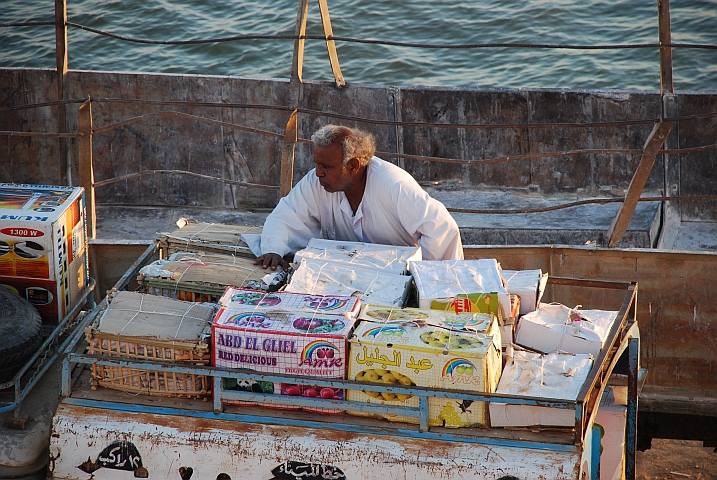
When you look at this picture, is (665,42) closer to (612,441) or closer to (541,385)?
(612,441)

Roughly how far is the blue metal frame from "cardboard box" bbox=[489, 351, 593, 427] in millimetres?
1768

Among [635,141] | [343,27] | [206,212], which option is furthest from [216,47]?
[635,141]

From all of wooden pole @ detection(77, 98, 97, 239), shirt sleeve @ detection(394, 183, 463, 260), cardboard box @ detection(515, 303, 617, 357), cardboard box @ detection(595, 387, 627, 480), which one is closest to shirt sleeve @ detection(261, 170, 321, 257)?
shirt sleeve @ detection(394, 183, 463, 260)

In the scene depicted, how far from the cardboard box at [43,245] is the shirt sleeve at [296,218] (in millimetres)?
947

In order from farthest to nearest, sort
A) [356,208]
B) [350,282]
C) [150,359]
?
[356,208]
[350,282]
[150,359]

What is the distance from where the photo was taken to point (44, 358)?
3.63m

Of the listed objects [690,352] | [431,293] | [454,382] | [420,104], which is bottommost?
[690,352]

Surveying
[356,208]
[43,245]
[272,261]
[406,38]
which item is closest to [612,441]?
[356,208]

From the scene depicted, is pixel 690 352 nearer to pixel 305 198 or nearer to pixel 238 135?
pixel 305 198

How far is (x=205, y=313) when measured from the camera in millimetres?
3395

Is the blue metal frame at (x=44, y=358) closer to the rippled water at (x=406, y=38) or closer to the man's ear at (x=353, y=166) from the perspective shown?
the man's ear at (x=353, y=166)

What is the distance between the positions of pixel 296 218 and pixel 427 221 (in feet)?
2.36

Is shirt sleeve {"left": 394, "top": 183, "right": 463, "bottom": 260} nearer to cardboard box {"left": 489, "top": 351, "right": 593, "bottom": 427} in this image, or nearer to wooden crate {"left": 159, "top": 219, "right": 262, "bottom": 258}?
wooden crate {"left": 159, "top": 219, "right": 262, "bottom": 258}

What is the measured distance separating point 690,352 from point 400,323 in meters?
2.94
